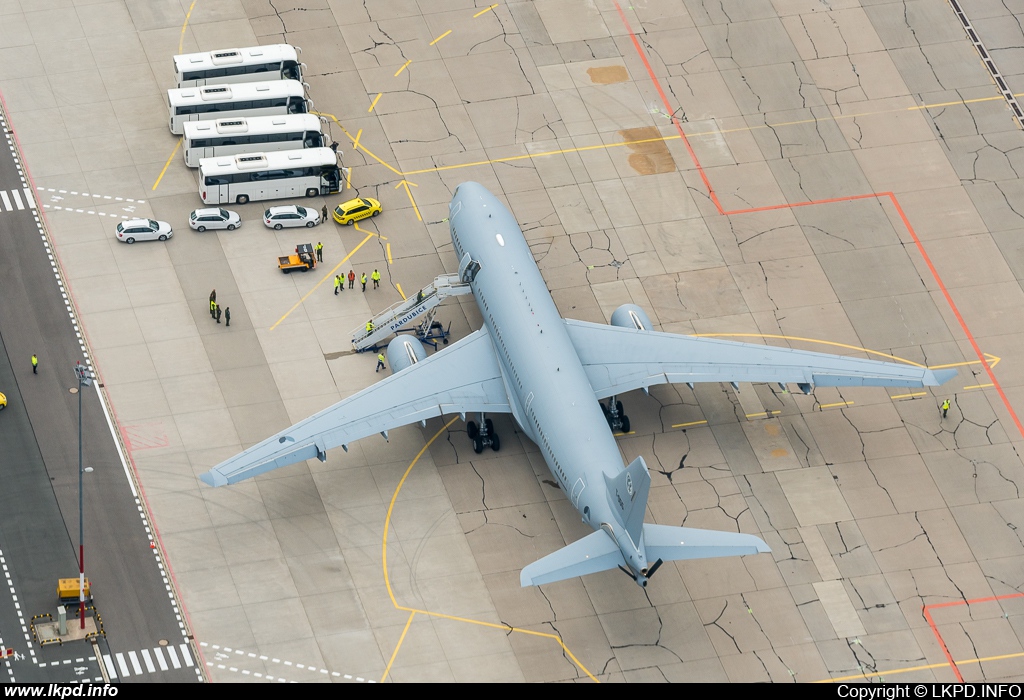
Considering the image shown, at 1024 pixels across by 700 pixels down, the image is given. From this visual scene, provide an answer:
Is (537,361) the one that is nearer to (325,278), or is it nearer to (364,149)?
(325,278)

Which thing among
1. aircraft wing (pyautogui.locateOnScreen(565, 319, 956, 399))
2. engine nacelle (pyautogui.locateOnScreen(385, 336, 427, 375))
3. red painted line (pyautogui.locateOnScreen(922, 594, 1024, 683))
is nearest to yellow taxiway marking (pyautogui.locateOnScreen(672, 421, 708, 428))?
aircraft wing (pyautogui.locateOnScreen(565, 319, 956, 399))

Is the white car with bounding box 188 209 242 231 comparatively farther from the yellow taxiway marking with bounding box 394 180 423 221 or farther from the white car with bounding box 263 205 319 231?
the yellow taxiway marking with bounding box 394 180 423 221

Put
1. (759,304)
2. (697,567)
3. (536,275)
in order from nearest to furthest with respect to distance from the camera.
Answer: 1. (697,567)
2. (536,275)
3. (759,304)

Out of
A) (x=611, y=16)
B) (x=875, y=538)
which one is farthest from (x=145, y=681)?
(x=611, y=16)

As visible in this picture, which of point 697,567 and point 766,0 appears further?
point 766,0

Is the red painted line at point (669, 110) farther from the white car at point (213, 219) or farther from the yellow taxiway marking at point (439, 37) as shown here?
the white car at point (213, 219)

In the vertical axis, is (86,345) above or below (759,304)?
above

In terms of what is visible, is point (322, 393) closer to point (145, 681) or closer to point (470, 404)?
point (470, 404)

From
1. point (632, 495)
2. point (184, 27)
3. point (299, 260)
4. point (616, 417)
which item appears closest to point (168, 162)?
point (299, 260)
